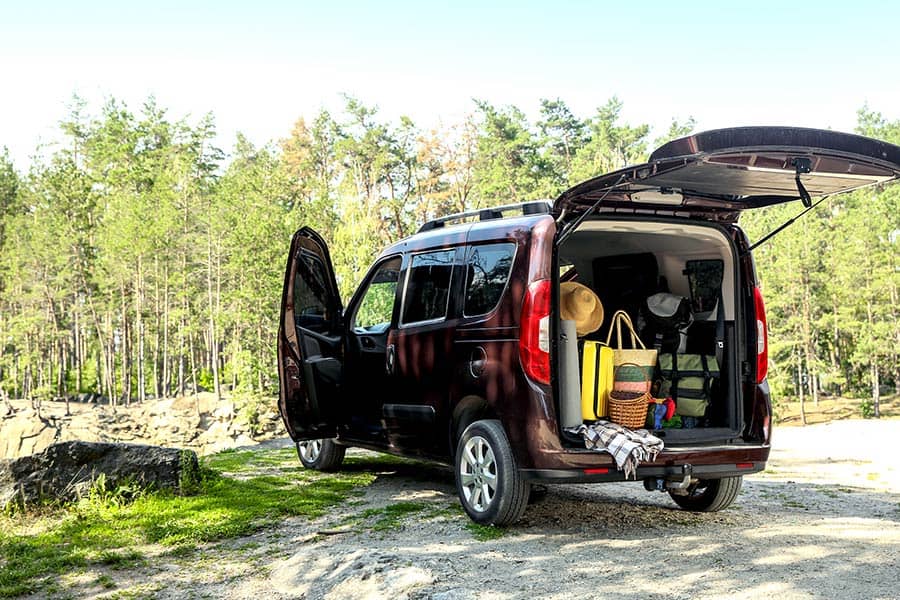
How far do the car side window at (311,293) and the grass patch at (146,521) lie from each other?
4.97ft

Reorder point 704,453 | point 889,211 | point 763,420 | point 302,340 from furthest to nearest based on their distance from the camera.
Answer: point 889,211, point 302,340, point 763,420, point 704,453

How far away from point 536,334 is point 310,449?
4217 millimetres

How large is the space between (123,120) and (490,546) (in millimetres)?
57191

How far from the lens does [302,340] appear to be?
7629mm

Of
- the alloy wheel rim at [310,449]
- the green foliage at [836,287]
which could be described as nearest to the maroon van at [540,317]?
the alloy wheel rim at [310,449]

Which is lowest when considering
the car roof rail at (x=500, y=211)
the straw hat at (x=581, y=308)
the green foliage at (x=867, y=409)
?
the green foliage at (x=867, y=409)

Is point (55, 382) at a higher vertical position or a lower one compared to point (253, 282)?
lower

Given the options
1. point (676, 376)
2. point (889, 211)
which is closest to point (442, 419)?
point (676, 376)

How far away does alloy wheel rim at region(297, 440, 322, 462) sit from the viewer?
8.71 m

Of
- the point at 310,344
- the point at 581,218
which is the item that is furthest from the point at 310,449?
the point at 581,218

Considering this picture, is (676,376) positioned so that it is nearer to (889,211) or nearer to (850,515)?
(850,515)

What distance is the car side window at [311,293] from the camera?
7590 mm

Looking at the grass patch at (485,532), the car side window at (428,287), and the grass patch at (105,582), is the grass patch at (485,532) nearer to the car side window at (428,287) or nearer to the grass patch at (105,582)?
the car side window at (428,287)

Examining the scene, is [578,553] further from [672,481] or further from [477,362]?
[477,362]
